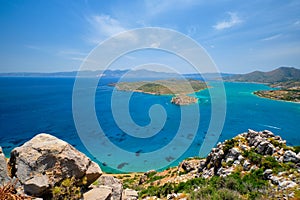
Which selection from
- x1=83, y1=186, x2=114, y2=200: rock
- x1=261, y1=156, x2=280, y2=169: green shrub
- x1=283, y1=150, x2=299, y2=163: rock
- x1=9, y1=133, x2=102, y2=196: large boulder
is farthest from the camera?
x1=261, y1=156, x2=280, y2=169: green shrub

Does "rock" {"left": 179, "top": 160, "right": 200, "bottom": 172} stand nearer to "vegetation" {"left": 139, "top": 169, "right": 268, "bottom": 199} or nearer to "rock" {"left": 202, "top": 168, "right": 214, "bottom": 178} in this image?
"rock" {"left": 202, "top": 168, "right": 214, "bottom": 178}

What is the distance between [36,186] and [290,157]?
12.8 m

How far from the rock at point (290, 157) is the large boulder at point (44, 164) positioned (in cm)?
1136

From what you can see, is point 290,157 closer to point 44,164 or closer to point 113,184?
point 113,184

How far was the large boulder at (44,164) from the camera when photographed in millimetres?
4869

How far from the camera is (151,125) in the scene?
190 feet

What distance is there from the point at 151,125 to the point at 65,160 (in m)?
53.2

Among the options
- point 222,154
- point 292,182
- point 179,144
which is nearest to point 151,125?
point 179,144

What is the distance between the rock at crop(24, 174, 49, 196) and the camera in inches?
187

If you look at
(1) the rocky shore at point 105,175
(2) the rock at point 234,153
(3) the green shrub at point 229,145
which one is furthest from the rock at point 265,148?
(3) the green shrub at point 229,145

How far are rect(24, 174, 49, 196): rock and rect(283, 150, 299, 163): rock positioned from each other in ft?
40.8

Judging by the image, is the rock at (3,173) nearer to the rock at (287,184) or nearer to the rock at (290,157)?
the rock at (287,184)

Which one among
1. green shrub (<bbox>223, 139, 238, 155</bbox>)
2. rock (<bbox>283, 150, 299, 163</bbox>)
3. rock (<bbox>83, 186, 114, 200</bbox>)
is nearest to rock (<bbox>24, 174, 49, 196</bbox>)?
rock (<bbox>83, 186, 114, 200</bbox>)

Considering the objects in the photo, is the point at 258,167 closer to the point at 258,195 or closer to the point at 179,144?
the point at 258,195
